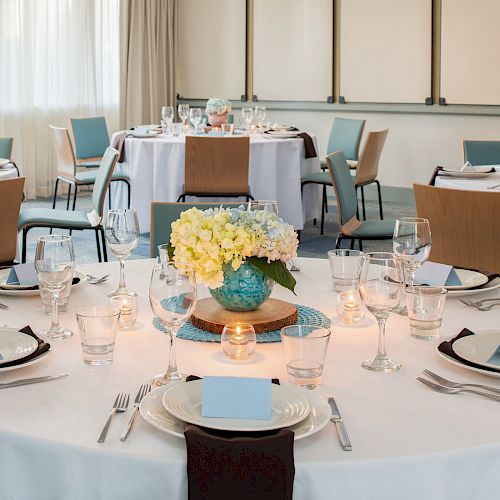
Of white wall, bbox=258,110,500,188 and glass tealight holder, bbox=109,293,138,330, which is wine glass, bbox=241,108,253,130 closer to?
white wall, bbox=258,110,500,188

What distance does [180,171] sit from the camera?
21.1 ft

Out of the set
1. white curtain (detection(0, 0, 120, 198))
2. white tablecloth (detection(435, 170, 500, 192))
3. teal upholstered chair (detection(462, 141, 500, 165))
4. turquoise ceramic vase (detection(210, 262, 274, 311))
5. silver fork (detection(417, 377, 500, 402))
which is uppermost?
white curtain (detection(0, 0, 120, 198))

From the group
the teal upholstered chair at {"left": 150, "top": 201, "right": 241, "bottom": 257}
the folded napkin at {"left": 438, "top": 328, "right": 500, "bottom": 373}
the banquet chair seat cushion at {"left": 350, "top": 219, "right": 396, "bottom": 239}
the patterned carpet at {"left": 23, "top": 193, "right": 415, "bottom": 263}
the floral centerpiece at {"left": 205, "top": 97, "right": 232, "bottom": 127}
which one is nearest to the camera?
Answer: the folded napkin at {"left": 438, "top": 328, "right": 500, "bottom": 373}

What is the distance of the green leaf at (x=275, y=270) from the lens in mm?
1889

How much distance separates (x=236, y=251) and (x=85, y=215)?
3440 mm

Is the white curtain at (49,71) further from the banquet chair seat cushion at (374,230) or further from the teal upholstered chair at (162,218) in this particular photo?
the teal upholstered chair at (162,218)

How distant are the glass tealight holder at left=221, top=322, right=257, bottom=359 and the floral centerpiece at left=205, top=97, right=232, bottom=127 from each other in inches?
226

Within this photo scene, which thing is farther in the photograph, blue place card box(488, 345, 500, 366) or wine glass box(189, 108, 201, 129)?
wine glass box(189, 108, 201, 129)

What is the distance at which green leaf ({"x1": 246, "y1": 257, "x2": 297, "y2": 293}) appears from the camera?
1889 mm

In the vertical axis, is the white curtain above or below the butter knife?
above

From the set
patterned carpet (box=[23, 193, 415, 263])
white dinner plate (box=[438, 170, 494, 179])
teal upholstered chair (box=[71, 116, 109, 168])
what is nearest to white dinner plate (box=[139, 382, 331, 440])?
white dinner plate (box=[438, 170, 494, 179])

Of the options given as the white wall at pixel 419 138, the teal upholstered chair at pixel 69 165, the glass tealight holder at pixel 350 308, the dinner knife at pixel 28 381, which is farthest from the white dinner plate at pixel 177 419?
the white wall at pixel 419 138

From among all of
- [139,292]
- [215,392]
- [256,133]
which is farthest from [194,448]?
[256,133]

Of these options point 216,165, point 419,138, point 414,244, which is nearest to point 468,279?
point 414,244
